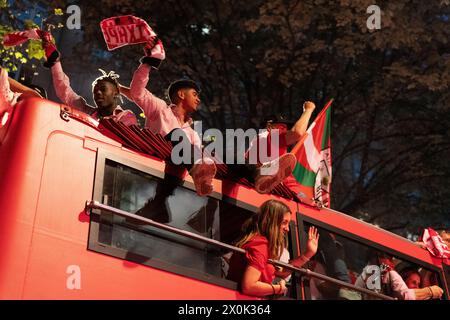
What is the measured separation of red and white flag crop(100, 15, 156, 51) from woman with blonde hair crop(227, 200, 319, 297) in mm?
1722

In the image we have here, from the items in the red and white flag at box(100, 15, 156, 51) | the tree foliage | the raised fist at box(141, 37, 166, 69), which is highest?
the tree foliage

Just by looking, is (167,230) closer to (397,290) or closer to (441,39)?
(397,290)

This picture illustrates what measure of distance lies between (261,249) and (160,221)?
0.86 meters

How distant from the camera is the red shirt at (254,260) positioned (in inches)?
173

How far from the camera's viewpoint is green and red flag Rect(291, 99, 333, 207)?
19.9ft

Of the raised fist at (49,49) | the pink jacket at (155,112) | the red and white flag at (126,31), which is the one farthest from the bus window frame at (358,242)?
the raised fist at (49,49)

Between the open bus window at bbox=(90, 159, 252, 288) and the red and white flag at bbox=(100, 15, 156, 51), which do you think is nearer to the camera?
the open bus window at bbox=(90, 159, 252, 288)

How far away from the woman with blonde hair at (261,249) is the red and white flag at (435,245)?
2.23 m

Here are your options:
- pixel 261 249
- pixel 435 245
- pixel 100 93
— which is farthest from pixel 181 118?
pixel 435 245

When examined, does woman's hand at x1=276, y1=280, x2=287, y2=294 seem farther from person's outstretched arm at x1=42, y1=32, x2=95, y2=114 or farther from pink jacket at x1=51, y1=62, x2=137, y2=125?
person's outstretched arm at x1=42, y1=32, x2=95, y2=114

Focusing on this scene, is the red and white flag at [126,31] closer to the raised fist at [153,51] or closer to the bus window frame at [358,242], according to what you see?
the raised fist at [153,51]

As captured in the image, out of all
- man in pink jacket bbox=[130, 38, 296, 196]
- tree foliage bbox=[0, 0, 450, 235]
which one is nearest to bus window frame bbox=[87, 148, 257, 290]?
man in pink jacket bbox=[130, 38, 296, 196]

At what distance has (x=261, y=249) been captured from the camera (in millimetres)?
4457
